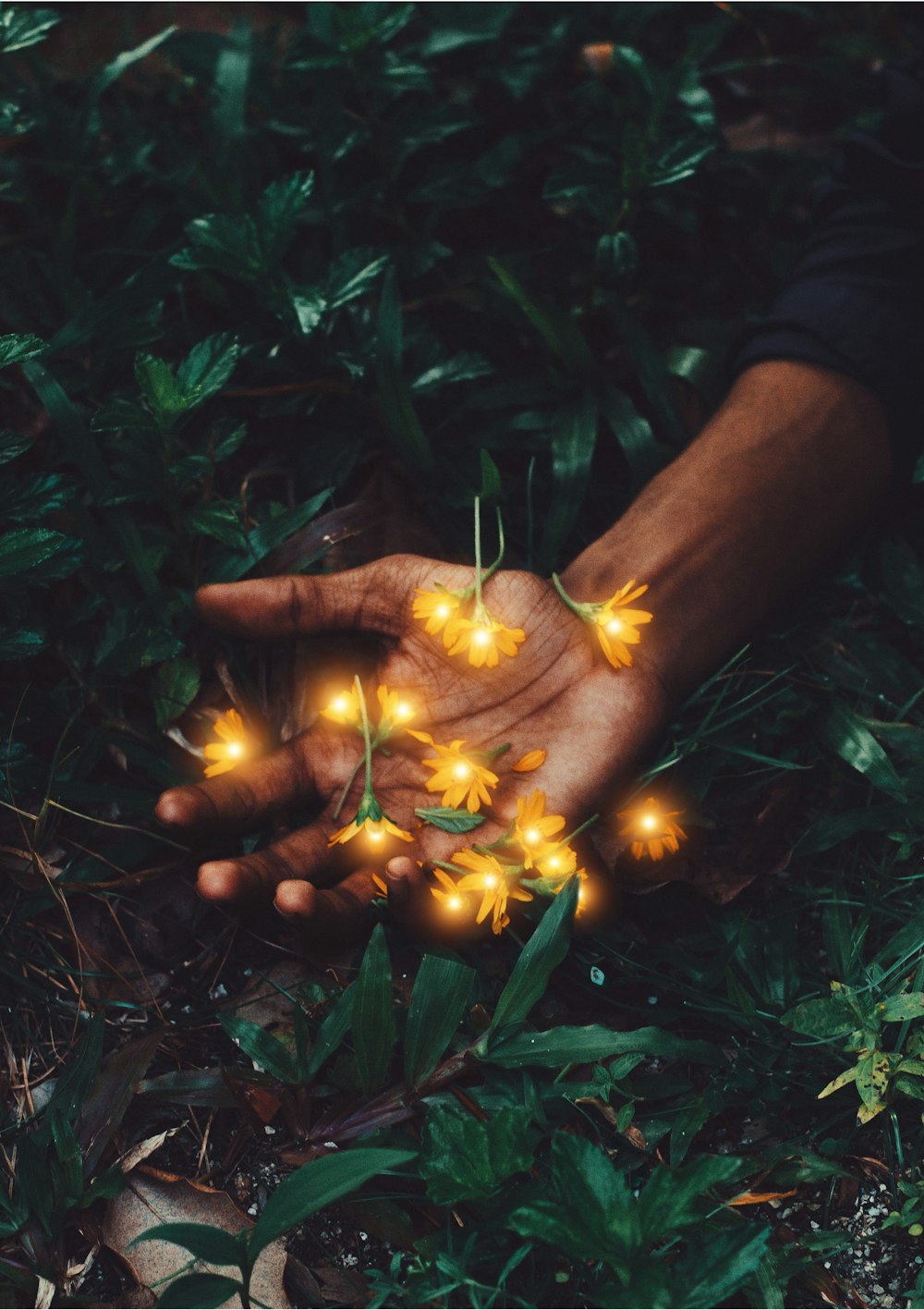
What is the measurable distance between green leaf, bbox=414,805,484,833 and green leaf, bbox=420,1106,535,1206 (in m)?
0.41

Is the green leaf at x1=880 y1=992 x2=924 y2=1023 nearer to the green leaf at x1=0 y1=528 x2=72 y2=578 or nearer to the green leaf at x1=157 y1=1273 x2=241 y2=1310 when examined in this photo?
the green leaf at x1=157 y1=1273 x2=241 y2=1310

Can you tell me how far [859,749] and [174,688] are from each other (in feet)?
3.97

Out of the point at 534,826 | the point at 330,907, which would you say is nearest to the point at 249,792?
the point at 330,907

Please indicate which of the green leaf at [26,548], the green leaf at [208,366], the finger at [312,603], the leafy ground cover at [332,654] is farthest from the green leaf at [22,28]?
the finger at [312,603]

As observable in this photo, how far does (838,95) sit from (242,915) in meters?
2.45

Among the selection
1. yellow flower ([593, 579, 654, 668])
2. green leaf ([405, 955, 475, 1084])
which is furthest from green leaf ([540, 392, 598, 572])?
green leaf ([405, 955, 475, 1084])

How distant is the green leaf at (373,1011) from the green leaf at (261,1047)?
115 millimetres

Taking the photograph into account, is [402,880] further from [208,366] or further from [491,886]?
[208,366]

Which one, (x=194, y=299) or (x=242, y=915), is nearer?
(x=242, y=915)

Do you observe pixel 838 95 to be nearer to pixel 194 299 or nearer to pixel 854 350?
pixel 854 350

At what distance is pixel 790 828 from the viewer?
1896 millimetres

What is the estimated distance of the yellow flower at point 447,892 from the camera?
1.59m

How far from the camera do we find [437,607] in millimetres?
1686

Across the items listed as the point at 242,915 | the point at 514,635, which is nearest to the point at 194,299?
the point at 514,635
